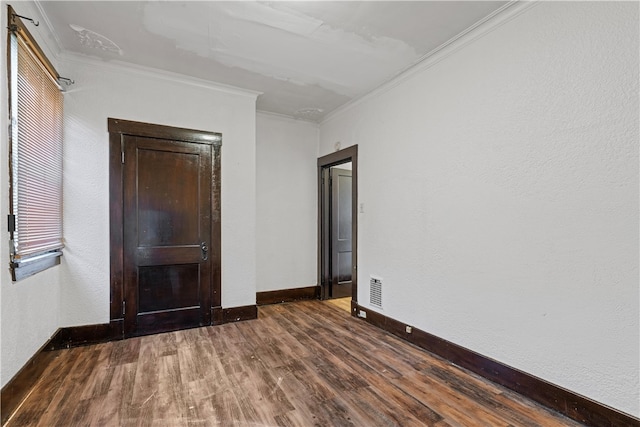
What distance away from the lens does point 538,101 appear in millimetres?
2217

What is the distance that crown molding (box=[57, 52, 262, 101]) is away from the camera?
3127 millimetres

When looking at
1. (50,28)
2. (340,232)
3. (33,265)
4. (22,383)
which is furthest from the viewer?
(340,232)

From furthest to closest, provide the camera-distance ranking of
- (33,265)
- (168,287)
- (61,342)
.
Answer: (168,287) < (61,342) < (33,265)

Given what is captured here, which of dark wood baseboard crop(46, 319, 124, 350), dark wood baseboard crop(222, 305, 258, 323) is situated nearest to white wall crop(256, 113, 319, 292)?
dark wood baseboard crop(222, 305, 258, 323)

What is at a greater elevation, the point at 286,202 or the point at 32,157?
the point at 32,157

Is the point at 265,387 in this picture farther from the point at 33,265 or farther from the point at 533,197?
the point at 533,197

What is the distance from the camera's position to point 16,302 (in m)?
2.11

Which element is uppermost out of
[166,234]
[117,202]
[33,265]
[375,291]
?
[117,202]

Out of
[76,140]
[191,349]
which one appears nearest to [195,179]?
[76,140]

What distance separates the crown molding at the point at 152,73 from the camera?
3127mm

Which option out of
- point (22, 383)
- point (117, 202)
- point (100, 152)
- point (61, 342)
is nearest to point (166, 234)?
point (117, 202)

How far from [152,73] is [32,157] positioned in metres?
1.59

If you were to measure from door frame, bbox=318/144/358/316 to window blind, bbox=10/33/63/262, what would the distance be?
3.20 meters

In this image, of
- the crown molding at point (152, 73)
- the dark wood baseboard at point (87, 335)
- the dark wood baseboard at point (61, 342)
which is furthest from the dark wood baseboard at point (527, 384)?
the crown molding at point (152, 73)
